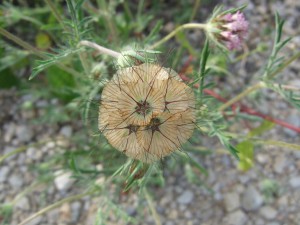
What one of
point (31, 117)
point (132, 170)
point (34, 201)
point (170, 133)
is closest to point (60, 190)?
point (34, 201)

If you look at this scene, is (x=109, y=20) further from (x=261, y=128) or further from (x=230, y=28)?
(x=261, y=128)

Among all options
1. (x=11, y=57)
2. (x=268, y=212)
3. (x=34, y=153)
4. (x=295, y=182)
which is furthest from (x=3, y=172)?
(x=295, y=182)

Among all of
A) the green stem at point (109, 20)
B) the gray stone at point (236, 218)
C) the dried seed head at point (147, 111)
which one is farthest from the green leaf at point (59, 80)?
the dried seed head at point (147, 111)

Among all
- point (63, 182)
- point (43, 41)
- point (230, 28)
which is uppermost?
point (43, 41)

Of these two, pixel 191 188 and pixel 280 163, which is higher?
pixel 280 163

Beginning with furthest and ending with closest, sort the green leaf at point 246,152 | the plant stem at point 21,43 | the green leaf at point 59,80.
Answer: the green leaf at point 59,80, the green leaf at point 246,152, the plant stem at point 21,43

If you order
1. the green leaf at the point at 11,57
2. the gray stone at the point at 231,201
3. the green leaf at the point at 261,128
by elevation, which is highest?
the green leaf at the point at 11,57

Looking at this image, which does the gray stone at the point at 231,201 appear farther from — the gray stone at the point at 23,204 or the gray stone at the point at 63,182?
the gray stone at the point at 23,204
